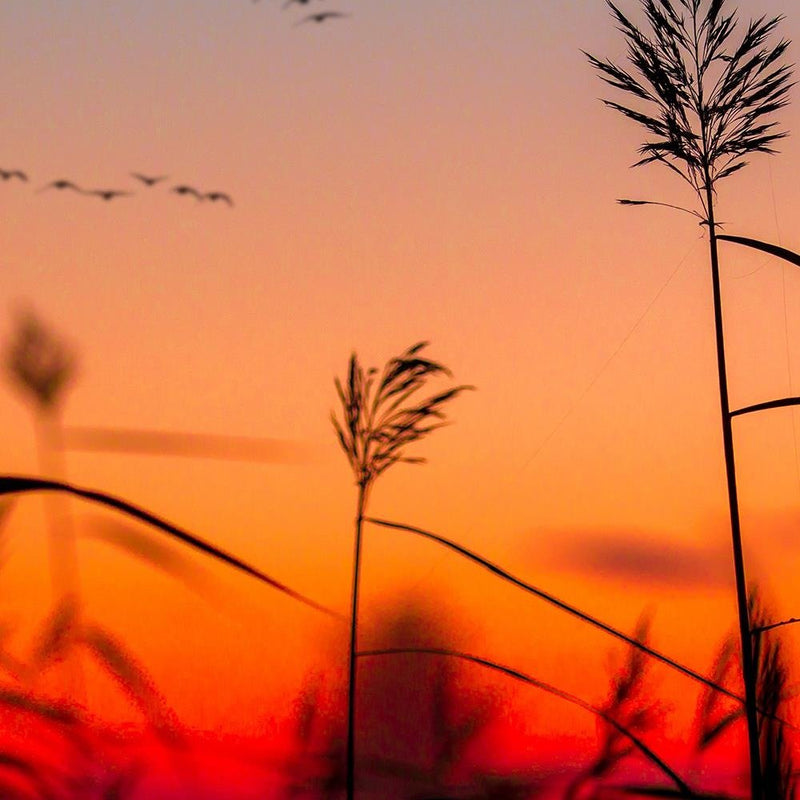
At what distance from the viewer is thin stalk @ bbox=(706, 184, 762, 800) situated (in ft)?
10.0

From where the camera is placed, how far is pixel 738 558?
10.2ft

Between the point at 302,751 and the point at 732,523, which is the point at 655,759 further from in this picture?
the point at 302,751

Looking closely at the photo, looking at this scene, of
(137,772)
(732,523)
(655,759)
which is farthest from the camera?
(137,772)

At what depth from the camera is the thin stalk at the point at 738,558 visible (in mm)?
3051

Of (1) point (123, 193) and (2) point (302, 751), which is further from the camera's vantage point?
(2) point (302, 751)

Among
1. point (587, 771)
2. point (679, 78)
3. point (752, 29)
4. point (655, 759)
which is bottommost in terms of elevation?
point (587, 771)

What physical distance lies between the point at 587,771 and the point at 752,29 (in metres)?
2.81

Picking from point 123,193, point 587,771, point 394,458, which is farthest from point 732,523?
point 123,193

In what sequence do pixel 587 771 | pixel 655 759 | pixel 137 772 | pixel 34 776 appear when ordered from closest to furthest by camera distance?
pixel 655 759, pixel 34 776, pixel 137 772, pixel 587 771

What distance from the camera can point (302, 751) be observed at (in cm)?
375

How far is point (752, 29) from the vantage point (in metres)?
3.69

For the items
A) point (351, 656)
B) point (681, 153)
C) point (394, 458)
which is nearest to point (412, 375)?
point (394, 458)

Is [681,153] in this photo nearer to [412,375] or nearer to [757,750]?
[412,375]

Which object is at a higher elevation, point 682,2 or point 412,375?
point 682,2
